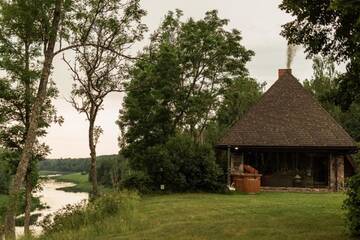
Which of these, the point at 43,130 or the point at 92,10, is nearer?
the point at 92,10

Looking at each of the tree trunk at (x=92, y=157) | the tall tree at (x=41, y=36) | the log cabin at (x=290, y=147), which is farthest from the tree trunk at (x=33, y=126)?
the log cabin at (x=290, y=147)

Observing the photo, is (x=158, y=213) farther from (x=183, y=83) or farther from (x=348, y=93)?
(x=183, y=83)

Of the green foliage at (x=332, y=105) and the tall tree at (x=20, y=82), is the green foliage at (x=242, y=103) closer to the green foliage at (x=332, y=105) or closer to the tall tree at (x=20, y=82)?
the green foliage at (x=332, y=105)

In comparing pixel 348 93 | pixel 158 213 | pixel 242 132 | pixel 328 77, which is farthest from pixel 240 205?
pixel 328 77

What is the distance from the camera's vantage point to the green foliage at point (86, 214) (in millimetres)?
14789

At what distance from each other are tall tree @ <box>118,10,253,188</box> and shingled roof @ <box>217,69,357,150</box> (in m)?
3.49

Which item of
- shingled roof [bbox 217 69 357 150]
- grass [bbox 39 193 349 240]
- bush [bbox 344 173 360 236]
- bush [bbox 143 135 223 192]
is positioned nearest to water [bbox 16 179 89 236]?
grass [bbox 39 193 349 240]

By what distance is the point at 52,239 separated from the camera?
12.8 meters

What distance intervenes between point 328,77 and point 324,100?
4959cm

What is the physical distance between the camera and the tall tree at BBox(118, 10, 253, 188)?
2964 centimetres

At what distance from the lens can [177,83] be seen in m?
31.8

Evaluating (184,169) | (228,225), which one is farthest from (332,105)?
(228,225)

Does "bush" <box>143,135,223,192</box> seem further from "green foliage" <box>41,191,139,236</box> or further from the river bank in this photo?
the river bank

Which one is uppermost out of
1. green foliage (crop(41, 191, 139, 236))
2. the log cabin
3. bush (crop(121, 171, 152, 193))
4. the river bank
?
the log cabin
